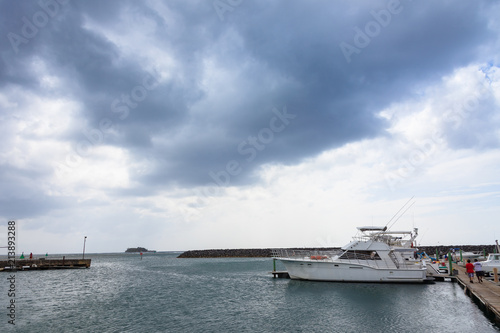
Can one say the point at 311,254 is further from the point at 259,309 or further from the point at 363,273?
the point at 259,309

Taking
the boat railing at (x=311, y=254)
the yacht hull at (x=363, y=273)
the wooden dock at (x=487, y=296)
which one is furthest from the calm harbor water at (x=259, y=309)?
the boat railing at (x=311, y=254)

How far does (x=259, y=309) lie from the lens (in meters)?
23.3

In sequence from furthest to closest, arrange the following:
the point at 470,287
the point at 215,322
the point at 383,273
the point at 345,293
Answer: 1. the point at 383,273
2. the point at 345,293
3. the point at 470,287
4. the point at 215,322

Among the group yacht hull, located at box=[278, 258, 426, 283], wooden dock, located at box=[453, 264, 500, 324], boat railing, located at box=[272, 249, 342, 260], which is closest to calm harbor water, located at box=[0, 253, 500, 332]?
wooden dock, located at box=[453, 264, 500, 324]

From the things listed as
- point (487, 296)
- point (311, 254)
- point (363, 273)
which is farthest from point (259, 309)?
point (487, 296)

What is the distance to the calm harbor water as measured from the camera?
18.8m

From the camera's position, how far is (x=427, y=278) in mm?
32844

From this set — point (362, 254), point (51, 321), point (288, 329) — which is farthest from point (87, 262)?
point (288, 329)

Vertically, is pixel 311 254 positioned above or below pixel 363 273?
above

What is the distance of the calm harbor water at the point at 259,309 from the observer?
61.7 feet

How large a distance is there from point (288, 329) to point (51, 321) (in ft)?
47.1

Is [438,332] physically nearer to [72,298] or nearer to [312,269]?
[312,269]

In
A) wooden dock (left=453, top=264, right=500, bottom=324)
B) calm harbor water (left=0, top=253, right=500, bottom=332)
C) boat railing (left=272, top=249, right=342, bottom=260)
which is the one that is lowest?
calm harbor water (left=0, top=253, right=500, bottom=332)

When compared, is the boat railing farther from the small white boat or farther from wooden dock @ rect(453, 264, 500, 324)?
wooden dock @ rect(453, 264, 500, 324)
